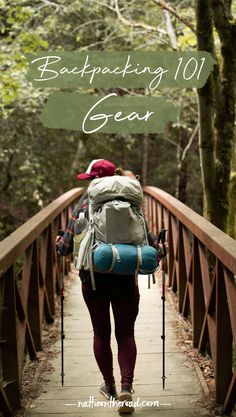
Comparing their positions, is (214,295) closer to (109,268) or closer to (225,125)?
(109,268)

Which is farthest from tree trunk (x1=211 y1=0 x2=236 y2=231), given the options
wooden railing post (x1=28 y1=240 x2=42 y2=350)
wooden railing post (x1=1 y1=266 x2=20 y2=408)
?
wooden railing post (x1=1 y1=266 x2=20 y2=408)

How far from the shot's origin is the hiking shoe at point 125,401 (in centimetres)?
397

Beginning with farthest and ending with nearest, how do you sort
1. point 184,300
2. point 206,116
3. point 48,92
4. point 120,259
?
point 48,92, point 206,116, point 184,300, point 120,259

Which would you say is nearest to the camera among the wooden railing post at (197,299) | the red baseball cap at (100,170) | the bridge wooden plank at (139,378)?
the red baseball cap at (100,170)

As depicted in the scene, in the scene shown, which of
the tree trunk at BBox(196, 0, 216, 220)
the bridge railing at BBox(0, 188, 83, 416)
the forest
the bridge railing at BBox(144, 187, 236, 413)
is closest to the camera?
the bridge railing at BBox(144, 187, 236, 413)

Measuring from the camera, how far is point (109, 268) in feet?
11.6

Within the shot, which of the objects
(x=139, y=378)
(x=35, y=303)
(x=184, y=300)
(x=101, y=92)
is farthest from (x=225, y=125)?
(x=101, y=92)

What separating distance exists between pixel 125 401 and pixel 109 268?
40.5 inches

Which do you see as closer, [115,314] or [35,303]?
[115,314]

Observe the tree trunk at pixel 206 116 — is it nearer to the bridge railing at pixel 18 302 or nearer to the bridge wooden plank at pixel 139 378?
the bridge wooden plank at pixel 139 378

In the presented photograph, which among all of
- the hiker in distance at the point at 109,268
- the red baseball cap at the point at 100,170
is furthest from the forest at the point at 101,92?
the hiker in distance at the point at 109,268

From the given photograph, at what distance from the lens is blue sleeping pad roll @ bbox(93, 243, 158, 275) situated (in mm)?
3506

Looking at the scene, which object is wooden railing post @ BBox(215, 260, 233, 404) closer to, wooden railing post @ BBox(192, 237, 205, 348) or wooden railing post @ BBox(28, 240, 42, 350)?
wooden railing post @ BBox(192, 237, 205, 348)

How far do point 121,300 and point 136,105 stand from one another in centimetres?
1080
